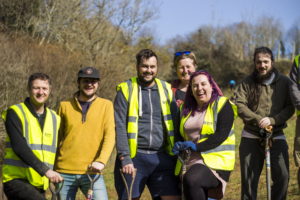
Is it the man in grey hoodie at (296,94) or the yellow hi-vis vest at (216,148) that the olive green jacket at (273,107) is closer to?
the man in grey hoodie at (296,94)

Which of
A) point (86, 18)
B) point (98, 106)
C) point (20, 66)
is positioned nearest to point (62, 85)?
point (20, 66)

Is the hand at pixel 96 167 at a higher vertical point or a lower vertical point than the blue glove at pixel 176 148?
lower

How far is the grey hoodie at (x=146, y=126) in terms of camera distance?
11.4ft

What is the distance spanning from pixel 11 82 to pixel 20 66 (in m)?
1.08

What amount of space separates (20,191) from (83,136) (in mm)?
851

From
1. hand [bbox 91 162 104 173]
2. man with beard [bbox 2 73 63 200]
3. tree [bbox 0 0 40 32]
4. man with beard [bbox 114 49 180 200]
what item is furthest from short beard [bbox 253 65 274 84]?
tree [bbox 0 0 40 32]

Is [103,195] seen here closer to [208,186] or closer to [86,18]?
[208,186]

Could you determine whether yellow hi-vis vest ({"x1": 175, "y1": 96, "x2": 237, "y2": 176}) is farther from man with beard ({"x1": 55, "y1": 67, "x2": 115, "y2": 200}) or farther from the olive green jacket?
man with beard ({"x1": 55, "y1": 67, "x2": 115, "y2": 200})

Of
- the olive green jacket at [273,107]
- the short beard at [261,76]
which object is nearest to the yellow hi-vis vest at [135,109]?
the olive green jacket at [273,107]

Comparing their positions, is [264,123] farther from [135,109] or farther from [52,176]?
[52,176]

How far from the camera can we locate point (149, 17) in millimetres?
22828

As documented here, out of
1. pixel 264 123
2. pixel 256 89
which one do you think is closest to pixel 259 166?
pixel 264 123

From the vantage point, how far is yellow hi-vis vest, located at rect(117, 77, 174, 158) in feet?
11.4

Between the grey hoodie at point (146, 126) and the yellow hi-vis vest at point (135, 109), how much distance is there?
49 mm
